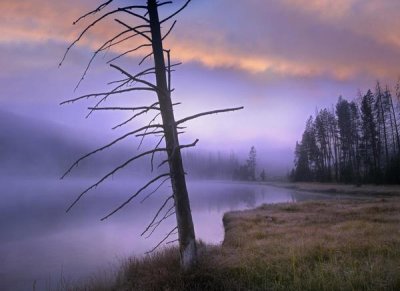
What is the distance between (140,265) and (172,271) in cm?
327

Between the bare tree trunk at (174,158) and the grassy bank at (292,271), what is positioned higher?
the bare tree trunk at (174,158)

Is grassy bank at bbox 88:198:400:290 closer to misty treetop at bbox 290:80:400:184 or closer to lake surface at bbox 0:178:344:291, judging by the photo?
lake surface at bbox 0:178:344:291

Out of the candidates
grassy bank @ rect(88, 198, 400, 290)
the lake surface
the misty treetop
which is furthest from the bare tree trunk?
the misty treetop

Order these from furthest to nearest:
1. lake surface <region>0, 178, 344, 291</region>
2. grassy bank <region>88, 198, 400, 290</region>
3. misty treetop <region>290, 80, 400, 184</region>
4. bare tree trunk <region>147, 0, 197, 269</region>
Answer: misty treetop <region>290, 80, 400, 184</region>
lake surface <region>0, 178, 344, 291</region>
bare tree trunk <region>147, 0, 197, 269</region>
grassy bank <region>88, 198, 400, 290</region>

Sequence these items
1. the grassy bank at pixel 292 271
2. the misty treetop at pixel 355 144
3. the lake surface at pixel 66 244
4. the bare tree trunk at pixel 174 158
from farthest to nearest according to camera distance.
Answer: the misty treetop at pixel 355 144 < the lake surface at pixel 66 244 < the bare tree trunk at pixel 174 158 < the grassy bank at pixel 292 271

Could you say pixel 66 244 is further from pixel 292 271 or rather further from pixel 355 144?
pixel 355 144

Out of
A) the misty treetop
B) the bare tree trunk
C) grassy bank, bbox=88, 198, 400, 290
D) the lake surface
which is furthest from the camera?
the misty treetop

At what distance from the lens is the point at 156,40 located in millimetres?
7395

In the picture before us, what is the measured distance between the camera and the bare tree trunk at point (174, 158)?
6.99 meters

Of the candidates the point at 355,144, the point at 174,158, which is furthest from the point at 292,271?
the point at 355,144

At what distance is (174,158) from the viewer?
7039mm

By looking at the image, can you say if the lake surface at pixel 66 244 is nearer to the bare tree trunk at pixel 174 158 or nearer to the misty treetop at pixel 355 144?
the bare tree trunk at pixel 174 158

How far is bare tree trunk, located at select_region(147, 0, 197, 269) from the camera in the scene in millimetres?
6992

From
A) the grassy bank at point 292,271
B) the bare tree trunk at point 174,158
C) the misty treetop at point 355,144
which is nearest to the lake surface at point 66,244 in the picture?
the grassy bank at point 292,271
